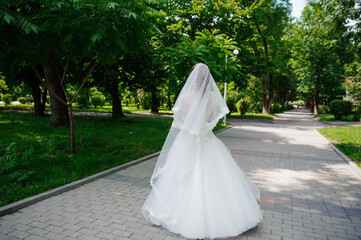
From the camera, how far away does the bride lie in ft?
10.5

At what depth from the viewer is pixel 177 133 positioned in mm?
3918

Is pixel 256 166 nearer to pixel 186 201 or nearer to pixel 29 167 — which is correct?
pixel 186 201

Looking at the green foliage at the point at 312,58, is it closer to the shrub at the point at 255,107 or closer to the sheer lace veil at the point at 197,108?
the shrub at the point at 255,107

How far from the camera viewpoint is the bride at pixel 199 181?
3.19m

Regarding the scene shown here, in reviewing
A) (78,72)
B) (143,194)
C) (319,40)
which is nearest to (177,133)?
(143,194)

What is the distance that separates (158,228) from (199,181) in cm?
100

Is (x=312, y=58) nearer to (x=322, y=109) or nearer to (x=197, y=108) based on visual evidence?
(x=322, y=109)

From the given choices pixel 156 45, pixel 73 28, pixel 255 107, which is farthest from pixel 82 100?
pixel 73 28

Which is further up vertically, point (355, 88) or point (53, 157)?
point (355, 88)

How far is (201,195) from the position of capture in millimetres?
3264

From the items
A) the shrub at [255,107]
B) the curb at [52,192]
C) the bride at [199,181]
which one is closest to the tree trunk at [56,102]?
the curb at [52,192]

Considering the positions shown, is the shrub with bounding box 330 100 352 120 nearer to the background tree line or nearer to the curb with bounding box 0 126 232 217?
the background tree line

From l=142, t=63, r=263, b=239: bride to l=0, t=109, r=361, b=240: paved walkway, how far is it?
10.4 inches

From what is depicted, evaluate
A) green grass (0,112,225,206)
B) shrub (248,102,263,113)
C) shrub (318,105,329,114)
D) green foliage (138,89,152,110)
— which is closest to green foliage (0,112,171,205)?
green grass (0,112,225,206)
